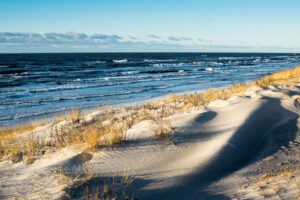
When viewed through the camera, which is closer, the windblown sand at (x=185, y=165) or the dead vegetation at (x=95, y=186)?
the dead vegetation at (x=95, y=186)

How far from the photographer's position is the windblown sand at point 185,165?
530 cm

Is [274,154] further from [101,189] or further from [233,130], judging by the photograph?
[101,189]

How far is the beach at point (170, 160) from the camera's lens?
17.4ft

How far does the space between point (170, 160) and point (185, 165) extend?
28 cm

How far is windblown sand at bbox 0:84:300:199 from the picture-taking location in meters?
5.30

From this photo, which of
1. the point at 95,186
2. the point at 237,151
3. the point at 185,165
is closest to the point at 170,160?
the point at 185,165

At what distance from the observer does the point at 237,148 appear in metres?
7.02

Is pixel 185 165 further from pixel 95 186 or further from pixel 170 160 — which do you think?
pixel 95 186

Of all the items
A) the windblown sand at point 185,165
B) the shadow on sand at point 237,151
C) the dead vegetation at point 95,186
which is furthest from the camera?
the shadow on sand at point 237,151

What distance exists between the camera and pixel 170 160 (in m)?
6.40

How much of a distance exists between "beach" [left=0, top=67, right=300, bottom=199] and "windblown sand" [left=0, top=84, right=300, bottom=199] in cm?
1

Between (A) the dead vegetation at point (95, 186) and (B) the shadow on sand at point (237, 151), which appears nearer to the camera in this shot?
(A) the dead vegetation at point (95, 186)

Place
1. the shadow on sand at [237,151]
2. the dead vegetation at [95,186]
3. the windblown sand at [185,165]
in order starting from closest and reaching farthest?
the dead vegetation at [95,186]
the windblown sand at [185,165]
the shadow on sand at [237,151]

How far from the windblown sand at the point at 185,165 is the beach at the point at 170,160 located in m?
0.01
